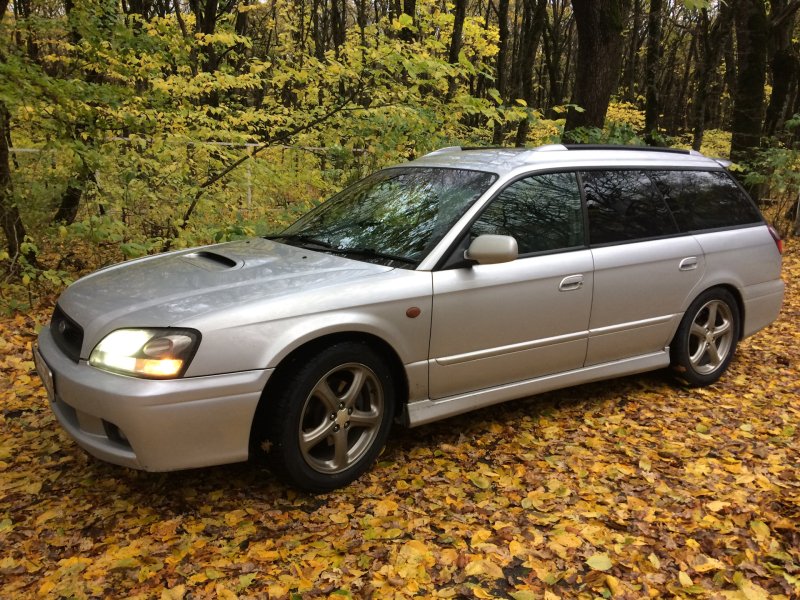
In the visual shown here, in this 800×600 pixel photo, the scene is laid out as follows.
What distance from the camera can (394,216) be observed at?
3875 millimetres

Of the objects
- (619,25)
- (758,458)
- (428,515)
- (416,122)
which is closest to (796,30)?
(619,25)

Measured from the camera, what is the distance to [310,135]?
7.29 m

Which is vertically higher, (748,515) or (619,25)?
(619,25)

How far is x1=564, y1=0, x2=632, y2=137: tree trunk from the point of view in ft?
26.2

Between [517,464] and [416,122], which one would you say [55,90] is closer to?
[416,122]

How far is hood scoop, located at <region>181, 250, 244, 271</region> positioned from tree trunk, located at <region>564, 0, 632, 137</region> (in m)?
5.73

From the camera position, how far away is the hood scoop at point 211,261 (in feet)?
11.3

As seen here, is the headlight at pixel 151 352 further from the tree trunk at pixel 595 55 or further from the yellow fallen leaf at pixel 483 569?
the tree trunk at pixel 595 55

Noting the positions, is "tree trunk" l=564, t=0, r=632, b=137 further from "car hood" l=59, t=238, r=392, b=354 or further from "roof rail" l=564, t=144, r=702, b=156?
"car hood" l=59, t=238, r=392, b=354

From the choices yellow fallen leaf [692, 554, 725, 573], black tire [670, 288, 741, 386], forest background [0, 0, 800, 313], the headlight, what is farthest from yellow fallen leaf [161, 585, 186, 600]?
black tire [670, 288, 741, 386]

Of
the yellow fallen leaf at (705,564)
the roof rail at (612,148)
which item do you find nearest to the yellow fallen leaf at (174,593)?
the yellow fallen leaf at (705,564)

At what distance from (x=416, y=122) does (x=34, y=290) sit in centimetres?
434

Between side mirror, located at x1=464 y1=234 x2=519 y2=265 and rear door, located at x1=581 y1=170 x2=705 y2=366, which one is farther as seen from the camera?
rear door, located at x1=581 y1=170 x2=705 y2=366

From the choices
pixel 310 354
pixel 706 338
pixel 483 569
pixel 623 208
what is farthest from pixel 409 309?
pixel 706 338
